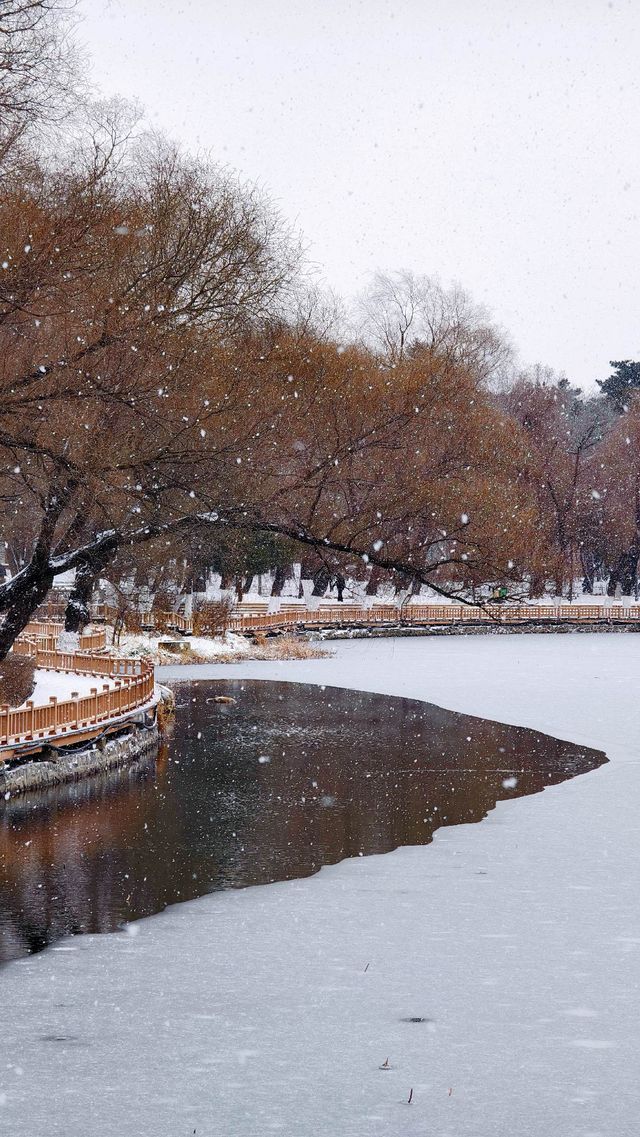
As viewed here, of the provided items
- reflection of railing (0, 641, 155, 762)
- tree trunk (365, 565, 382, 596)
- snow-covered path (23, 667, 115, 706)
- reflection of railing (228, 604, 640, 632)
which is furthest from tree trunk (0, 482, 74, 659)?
tree trunk (365, 565, 382, 596)

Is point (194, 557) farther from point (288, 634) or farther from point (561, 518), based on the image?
point (561, 518)

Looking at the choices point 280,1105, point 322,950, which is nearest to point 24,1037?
point 280,1105

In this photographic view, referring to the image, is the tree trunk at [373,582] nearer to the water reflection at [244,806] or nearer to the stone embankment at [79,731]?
the water reflection at [244,806]

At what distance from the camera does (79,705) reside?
20797 millimetres

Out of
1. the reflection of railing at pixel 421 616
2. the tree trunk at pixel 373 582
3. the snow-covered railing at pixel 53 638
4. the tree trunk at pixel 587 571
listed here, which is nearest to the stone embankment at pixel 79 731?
the snow-covered railing at pixel 53 638

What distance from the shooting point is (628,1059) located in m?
8.08

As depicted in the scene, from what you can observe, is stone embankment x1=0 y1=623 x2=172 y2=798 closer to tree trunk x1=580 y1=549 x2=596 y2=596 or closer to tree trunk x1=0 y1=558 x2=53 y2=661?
tree trunk x1=0 y1=558 x2=53 y2=661

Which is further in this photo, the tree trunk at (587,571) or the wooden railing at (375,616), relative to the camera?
the tree trunk at (587,571)

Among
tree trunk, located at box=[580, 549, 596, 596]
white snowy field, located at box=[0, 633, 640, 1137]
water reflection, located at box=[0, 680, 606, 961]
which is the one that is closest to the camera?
white snowy field, located at box=[0, 633, 640, 1137]

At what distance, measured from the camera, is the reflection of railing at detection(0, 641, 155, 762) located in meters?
19.0

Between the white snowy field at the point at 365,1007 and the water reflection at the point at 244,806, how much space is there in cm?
86

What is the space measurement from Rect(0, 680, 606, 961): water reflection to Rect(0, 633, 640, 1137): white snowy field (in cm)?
86

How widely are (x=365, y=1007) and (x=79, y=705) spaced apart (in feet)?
40.8

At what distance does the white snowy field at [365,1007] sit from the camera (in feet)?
24.0
